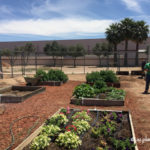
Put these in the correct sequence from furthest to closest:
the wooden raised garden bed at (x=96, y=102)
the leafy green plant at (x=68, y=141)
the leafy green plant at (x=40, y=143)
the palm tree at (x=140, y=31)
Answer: the palm tree at (x=140, y=31) < the wooden raised garden bed at (x=96, y=102) < the leafy green plant at (x=68, y=141) < the leafy green plant at (x=40, y=143)

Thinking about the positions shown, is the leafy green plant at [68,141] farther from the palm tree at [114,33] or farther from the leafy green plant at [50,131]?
the palm tree at [114,33]

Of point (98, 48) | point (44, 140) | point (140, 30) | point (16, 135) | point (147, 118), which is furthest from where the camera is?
point (98, 48)

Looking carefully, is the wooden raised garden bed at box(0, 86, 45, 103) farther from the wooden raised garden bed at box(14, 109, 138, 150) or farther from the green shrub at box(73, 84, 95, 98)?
the wooden raised garden bed at box(14, 109, 138, 150)

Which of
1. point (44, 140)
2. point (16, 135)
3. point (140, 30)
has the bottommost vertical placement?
point (16, 135)

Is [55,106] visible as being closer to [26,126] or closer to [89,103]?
[89,103]

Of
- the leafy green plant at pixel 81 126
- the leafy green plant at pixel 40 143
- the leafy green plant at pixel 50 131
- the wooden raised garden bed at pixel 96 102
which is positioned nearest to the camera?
the leafy green plant at pixel 40 143

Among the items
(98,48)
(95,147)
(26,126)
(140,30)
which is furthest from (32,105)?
(98,48)

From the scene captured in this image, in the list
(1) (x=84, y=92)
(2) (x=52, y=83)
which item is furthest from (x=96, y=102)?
(2) (x=52, y=83)

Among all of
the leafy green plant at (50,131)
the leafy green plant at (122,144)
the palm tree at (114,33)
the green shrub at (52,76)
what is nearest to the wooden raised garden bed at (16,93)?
the green shrub at (52,76)

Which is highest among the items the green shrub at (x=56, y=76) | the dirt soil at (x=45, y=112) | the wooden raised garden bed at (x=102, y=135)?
the green shrub at (x=56, y=76)

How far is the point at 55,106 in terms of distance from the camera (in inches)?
259

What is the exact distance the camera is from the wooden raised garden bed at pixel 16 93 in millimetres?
7117

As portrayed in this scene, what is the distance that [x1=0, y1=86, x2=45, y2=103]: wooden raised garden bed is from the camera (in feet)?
23.4

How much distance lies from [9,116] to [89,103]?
2.78 metres
